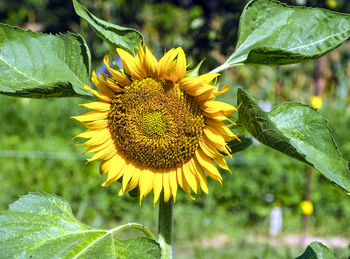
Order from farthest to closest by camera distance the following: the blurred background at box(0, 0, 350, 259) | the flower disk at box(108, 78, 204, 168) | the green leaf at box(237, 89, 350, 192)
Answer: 1. the blurred background at box(0, 0, 350, 259)
2. the flower disk at box(108, 78, 204, 168)
3. the green leaf at box(237, 89, 350, 192)

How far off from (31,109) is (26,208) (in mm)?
2678

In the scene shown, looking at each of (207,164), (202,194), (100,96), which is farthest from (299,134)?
(202,194)

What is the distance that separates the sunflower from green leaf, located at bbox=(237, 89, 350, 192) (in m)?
0.05

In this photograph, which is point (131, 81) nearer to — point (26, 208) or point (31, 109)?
point (26, 208)

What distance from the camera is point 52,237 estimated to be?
21.6 inches

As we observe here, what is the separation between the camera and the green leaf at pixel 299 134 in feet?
1.57

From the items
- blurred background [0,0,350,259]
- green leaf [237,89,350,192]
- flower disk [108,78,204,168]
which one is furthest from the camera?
blurred background [0,0,350,259]

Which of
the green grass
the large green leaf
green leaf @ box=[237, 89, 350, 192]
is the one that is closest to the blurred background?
the green grass

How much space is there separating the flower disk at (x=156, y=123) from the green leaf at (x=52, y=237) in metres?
0.11

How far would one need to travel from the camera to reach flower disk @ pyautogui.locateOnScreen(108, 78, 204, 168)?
22.9 inches

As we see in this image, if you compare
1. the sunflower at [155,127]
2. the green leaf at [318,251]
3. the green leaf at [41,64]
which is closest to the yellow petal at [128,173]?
the sunflower at [155,127]

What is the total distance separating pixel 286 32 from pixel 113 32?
0.21 m

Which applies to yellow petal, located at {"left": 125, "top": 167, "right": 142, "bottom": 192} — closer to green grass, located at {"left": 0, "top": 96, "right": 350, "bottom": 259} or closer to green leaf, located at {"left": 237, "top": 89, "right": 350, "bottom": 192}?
green leaf, located at {"left": 237, "top": 89, "right": 350, "bottom": 192}

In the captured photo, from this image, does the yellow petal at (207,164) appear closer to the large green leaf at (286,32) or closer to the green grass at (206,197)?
the large green leaf at (286,32)
